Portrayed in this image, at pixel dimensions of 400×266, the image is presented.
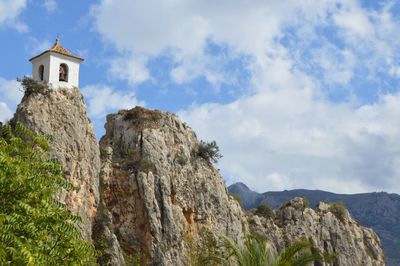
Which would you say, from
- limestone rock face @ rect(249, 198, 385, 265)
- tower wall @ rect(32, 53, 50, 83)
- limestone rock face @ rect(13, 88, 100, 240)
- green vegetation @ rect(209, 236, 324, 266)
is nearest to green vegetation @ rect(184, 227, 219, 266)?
limestone rock face @ rect(13, 88, 100, 240)

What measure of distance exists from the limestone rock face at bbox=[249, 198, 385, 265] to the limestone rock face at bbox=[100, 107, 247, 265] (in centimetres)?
868

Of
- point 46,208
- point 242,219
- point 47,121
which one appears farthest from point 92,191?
point 46,208

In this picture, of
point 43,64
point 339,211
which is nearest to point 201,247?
point 43,64

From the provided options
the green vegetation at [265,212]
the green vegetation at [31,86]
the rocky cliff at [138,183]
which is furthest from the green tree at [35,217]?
the green vegetation at [265,212]

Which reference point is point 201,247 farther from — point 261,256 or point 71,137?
point 261,256

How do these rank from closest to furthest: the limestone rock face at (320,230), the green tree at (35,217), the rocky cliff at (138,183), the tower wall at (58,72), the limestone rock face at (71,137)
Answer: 1. the green tree at (35,217)
2. the limestone rock face at (71,137)
3. the rocky cliff at (138,183)
4. the tower wall at (58,72)
5. the limestone rock face at (320,230)

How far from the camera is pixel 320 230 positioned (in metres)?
67.5

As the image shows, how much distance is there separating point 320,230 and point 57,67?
3693 centimetres

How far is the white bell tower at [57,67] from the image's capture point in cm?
4497

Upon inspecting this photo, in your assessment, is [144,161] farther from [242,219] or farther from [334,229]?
[334,229]

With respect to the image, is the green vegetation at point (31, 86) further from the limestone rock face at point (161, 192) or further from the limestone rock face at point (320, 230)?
the limestone rock face at point (320, 230)

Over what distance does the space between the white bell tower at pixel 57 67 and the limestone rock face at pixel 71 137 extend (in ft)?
2.55

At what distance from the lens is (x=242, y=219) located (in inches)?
2223

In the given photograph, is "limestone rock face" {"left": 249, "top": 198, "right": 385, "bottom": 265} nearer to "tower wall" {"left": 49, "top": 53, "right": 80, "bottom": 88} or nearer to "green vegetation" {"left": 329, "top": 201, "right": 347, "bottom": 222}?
"green vegetation" {"left": 329, "top": 201, "right": 347, "bottom": 222}
